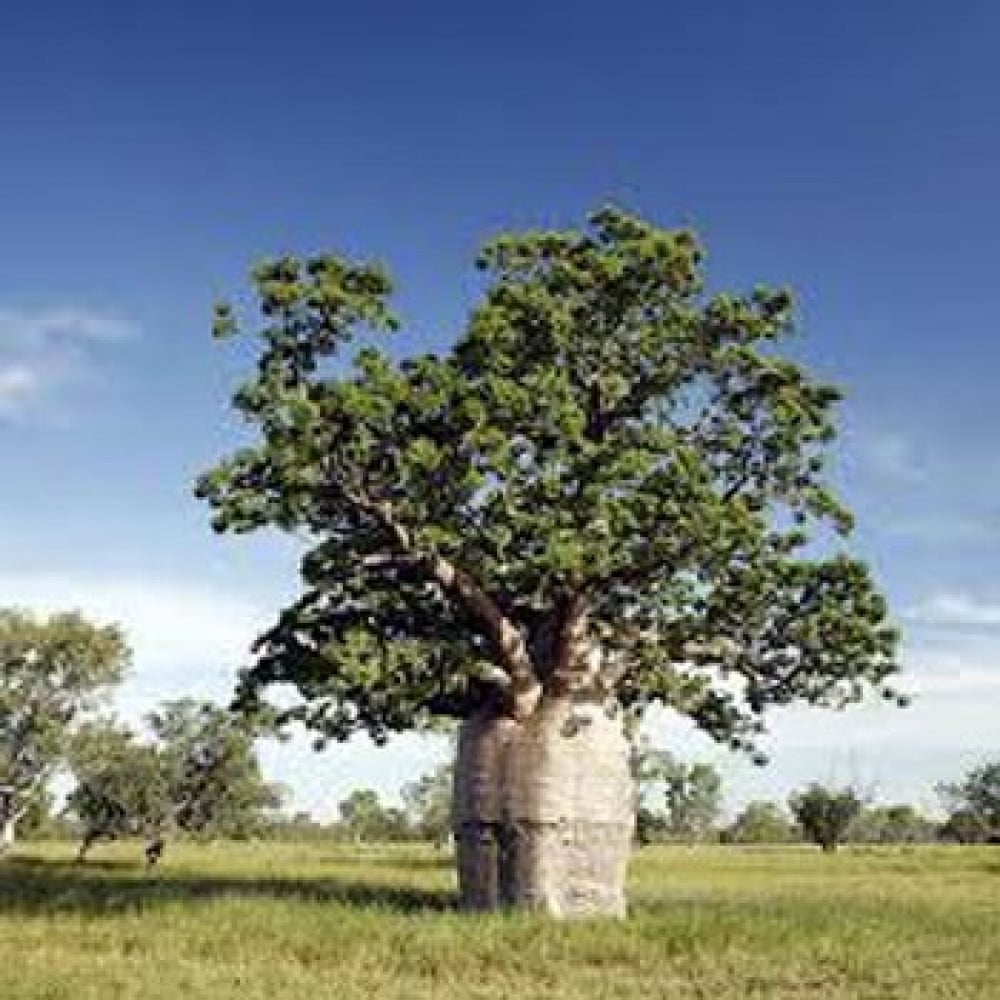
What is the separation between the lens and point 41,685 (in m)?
65.6

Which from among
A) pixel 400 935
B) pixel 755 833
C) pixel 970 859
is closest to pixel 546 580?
pixel 400 935

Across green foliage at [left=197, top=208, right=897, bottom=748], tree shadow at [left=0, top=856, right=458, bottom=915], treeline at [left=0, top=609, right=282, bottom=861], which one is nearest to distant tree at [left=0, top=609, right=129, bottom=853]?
treeline at [left=0, top=609, right=282, bottom=861]

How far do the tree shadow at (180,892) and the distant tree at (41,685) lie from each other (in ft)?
68.3

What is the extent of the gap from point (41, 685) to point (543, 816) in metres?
42.7

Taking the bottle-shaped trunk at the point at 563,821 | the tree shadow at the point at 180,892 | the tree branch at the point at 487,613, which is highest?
the tree branch at the point at 487,613

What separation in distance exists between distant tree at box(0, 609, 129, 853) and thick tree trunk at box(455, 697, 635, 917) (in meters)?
39.6

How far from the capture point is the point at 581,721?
2762 centimetres

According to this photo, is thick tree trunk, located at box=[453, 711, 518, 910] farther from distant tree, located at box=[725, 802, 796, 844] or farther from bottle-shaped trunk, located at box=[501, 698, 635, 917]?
distant tree, located at box=[725, 802, 796, 844]

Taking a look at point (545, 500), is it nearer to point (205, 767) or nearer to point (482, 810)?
point (482, 810)

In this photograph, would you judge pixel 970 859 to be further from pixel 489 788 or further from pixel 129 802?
pixel 489 788

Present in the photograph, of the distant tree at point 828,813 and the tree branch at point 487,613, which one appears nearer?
the tree branch at point 487,613

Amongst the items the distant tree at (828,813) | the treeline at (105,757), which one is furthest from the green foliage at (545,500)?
the distant tree at (828,813)

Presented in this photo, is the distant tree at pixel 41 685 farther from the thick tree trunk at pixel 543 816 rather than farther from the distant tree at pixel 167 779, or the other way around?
the thick tree trunk at pixel 543 816

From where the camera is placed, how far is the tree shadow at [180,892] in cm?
→ 2808
